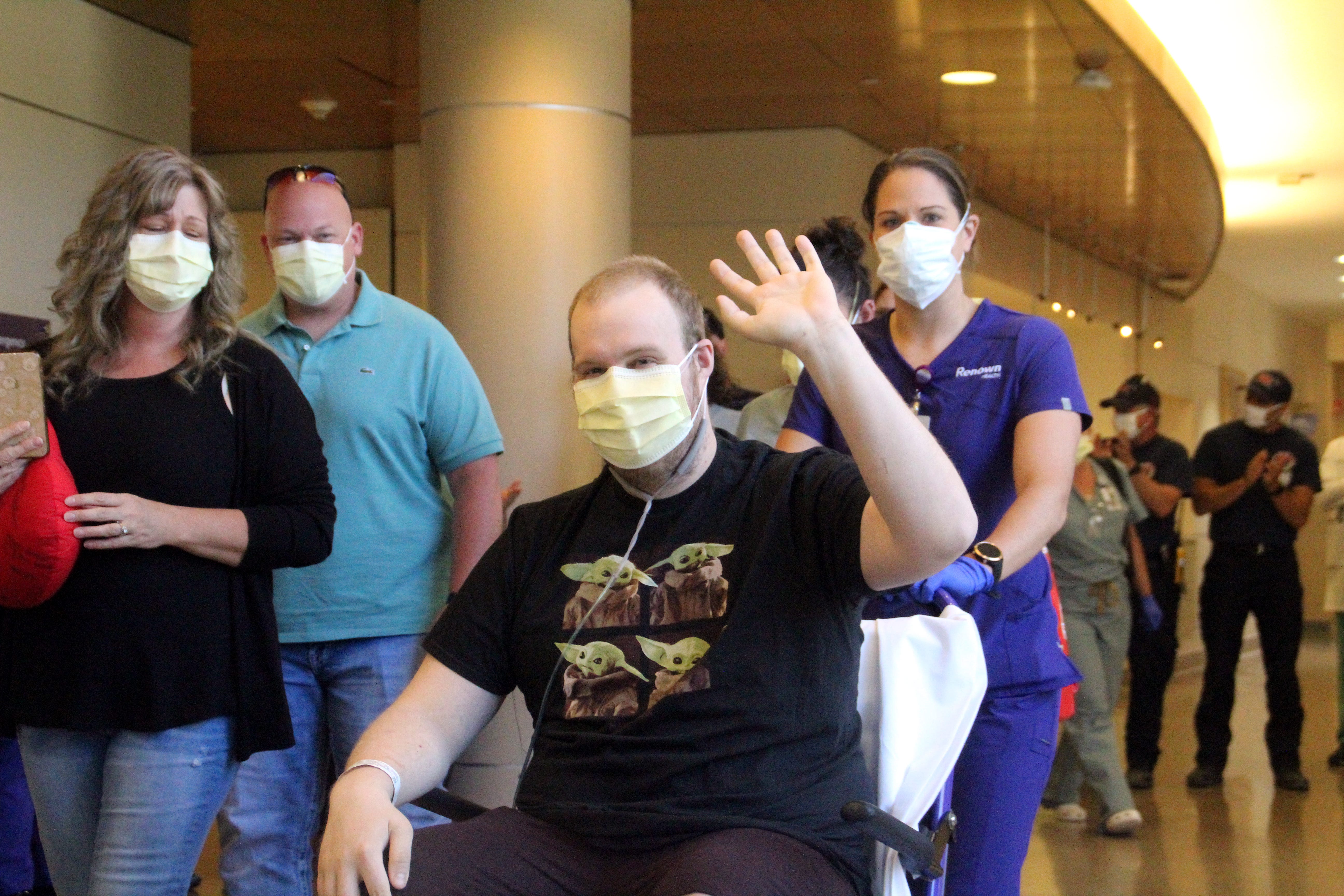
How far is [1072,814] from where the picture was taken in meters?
5.74

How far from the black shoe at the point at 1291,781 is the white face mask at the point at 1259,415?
1610mm

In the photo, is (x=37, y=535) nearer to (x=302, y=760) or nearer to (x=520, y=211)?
(x=302, y=760)

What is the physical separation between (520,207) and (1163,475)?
382 centimetres

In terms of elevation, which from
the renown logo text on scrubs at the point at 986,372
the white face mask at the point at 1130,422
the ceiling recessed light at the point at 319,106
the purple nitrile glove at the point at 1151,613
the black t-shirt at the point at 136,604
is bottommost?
the purple nitrile glove at the point at 1151,613

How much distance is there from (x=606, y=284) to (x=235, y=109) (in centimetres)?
599

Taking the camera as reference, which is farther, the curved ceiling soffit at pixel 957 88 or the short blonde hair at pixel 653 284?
the curved ceiling soffit at pixel 957 88

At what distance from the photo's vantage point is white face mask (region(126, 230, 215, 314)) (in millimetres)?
2336

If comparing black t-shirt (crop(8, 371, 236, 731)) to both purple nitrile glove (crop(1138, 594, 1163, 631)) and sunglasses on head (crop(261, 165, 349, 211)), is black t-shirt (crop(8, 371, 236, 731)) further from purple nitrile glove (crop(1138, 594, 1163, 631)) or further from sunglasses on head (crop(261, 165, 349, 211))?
purple nitrile glove (crop(1138, 594, 1163, 631))

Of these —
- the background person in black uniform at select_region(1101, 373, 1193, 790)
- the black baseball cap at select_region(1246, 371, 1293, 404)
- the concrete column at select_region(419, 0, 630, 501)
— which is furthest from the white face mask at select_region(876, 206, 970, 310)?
the black baseball cap at select_region(1246, 371, 1293, 404)

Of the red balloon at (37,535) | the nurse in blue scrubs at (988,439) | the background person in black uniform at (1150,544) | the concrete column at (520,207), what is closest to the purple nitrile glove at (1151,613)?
the background person in black uniform at (1150,544)

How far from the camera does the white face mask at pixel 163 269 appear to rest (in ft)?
7.66

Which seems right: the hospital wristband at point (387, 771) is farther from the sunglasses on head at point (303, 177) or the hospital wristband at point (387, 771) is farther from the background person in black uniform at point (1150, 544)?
the background person in black uniform at point (1150, 544)

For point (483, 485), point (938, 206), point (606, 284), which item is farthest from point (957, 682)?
point (483, 485)

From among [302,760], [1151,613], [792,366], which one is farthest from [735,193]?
[302,760]
